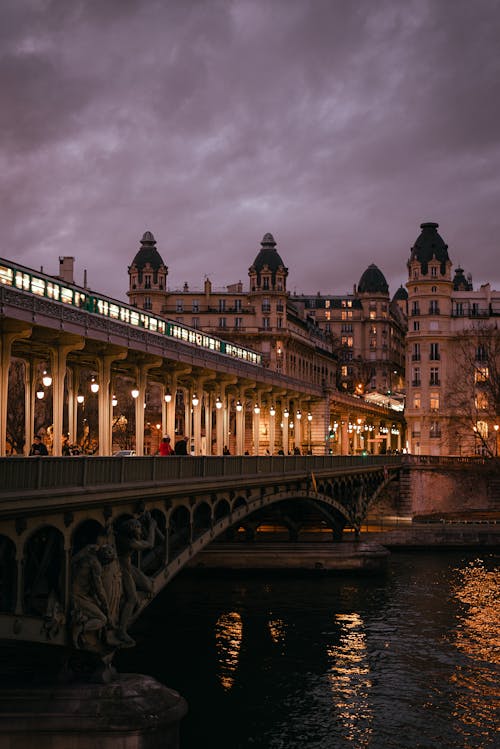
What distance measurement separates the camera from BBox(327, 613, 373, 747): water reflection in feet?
106

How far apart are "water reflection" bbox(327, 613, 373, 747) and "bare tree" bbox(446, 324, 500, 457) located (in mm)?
60214

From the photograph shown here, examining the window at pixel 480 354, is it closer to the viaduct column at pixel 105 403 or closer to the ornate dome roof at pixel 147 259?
the ornate dome roof at pixel 147 259

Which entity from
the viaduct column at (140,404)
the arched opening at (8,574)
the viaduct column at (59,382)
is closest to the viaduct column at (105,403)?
the viaduct column at (140,404)

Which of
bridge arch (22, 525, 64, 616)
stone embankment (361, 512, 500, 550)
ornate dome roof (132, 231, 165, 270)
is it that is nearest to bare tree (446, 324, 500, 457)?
stone embankment (361, 512, 500, 550)

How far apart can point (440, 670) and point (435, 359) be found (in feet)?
301

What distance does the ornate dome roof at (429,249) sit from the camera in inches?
5118

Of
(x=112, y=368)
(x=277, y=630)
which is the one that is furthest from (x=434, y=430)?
(x=277, y=630)

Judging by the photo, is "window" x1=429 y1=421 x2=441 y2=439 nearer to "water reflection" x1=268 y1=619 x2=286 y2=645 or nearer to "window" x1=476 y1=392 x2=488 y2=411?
"window" x1=476 y1=392 x2=488 y2=411

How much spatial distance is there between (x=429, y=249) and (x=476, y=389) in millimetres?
20060

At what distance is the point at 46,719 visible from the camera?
80.9 ft

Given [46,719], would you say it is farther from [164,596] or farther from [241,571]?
[241,571]

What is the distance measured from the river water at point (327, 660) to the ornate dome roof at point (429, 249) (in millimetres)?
73682

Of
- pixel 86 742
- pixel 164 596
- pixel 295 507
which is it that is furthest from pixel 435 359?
pixel 86 742

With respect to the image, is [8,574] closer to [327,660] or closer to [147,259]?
[327,660]
